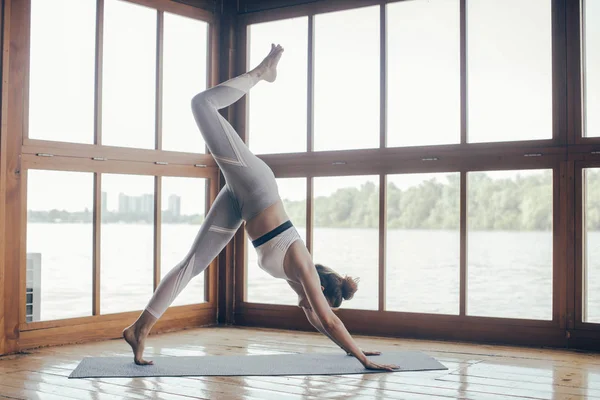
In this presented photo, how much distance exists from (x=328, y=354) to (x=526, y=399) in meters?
1.32

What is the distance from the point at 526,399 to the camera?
2.95 m

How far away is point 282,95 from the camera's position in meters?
5.19

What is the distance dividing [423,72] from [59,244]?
2.61 m

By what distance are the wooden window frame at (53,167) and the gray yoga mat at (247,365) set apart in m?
0.59

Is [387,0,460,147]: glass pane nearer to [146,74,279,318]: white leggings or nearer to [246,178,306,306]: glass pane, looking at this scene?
[246,178,306,306]: glass pane

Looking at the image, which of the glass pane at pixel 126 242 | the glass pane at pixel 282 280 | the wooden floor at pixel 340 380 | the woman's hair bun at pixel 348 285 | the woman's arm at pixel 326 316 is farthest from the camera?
the glass pane at pixel 282 280

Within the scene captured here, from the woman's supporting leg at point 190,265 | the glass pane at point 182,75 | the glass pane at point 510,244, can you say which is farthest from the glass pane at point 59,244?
the glass pane at point 510,244

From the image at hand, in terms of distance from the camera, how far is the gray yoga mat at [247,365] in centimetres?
343

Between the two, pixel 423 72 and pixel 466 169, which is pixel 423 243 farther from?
pixel 423 72

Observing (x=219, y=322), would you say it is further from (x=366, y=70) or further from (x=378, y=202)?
(x=366, y=70)

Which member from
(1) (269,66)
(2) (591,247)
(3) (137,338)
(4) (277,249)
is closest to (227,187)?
(4) (277,249)

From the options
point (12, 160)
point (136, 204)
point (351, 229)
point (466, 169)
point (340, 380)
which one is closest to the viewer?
point (340, 380)

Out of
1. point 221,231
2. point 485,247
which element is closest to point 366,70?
point 485,247

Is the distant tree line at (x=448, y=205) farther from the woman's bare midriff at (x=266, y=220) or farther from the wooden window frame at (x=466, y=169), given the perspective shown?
the woman's bare midriff at (x=266, y=220)
